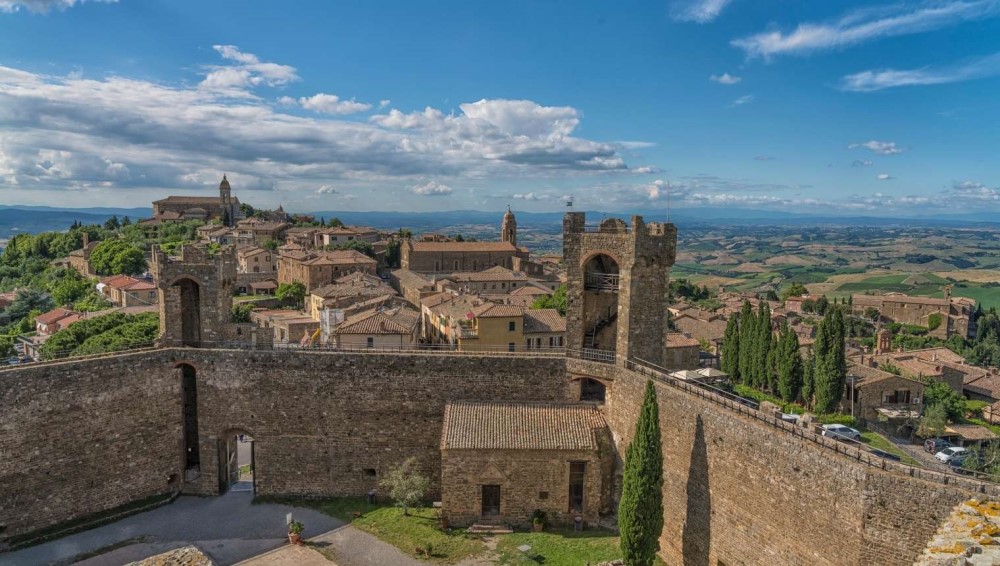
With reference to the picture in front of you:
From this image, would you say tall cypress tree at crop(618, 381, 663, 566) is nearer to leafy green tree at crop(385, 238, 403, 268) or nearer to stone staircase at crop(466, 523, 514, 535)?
stone staircase at crop(466, 523, 514, 535)

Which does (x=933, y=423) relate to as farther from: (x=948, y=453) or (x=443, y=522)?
(x=443, y=522)

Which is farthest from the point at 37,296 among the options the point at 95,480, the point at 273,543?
the point at 273,543

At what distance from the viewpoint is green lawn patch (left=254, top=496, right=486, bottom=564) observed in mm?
21267

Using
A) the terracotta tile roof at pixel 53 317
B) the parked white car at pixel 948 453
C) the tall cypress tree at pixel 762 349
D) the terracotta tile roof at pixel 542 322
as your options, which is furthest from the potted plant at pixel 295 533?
the terracotta tile roof at pixel 53 317

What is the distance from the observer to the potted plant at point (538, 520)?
2245cm

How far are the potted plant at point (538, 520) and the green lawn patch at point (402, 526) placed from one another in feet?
6.69

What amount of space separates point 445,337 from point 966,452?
3748cm

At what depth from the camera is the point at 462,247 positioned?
95938mm

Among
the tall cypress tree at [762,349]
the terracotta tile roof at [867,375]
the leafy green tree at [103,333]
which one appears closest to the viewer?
the leafy green tree at [103,333]

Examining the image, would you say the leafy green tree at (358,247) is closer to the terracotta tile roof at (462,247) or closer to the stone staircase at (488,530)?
the terracotta tile roof at (462,247)

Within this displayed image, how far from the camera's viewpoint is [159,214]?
130 meters

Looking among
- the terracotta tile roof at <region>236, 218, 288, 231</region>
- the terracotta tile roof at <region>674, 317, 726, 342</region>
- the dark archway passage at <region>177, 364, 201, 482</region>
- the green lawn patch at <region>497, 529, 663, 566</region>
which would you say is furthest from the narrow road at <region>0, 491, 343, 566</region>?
the terracotta tile roof at <region>236, 218, 288, 231</region>

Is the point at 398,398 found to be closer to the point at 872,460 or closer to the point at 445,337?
the point at 872,460

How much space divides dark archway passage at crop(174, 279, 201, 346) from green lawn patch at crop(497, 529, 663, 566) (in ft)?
54.4
